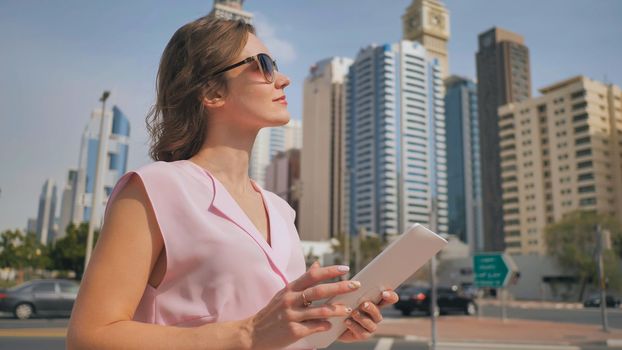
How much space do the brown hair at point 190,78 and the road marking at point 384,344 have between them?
31.0 feet

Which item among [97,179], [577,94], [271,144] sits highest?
[271,144]

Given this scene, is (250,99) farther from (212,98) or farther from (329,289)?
(329,289)

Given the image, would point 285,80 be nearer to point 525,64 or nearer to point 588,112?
point 588,112

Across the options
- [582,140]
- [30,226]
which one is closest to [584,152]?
[582,140]

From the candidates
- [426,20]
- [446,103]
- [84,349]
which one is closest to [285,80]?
[84,349]

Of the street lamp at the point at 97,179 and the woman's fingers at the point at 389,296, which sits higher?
the street lamp at the point at 97,179

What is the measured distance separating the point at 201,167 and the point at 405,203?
129 meters

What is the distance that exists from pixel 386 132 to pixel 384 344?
11365 centimetres

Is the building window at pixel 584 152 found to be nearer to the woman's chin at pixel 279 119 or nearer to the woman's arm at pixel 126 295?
the woman's chin at pixel 279 119

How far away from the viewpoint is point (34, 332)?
10.5 metres

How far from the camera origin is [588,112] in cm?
8388

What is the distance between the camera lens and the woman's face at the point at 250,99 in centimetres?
145

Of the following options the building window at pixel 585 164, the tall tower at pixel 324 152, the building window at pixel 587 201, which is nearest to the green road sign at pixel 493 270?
the building window at pixel 587 201

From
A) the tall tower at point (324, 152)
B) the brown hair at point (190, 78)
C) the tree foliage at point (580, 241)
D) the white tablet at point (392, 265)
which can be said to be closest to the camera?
the white tablet at point (392, 265)
